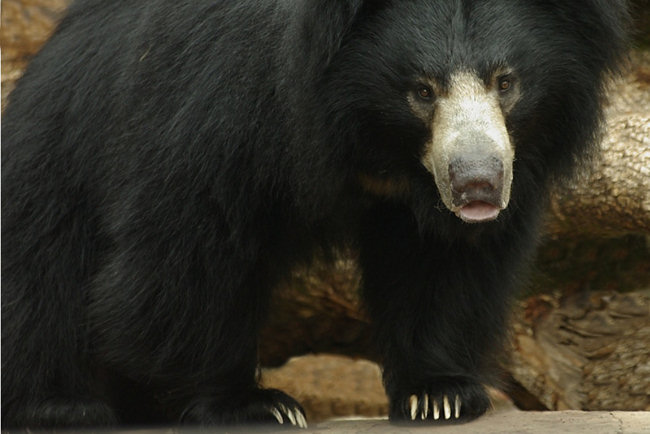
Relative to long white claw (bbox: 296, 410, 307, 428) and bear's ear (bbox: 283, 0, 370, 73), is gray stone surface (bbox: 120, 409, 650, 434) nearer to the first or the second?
long white claw (bbox: 296, 410, 307, 428)

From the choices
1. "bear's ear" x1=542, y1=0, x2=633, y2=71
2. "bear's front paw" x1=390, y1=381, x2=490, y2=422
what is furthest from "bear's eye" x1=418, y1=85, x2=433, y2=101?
"bear's front paw" x1=390, y1=381, x2=490, y2=422

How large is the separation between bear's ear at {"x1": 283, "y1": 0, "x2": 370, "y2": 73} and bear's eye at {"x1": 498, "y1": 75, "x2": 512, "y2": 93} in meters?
0.54

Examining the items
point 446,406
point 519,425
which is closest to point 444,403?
point 446,406

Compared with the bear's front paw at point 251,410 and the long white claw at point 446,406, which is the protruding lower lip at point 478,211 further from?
the bear's front paw at point 251,410

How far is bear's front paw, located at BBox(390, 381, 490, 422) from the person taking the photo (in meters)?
4.52

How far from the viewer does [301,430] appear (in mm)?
4453

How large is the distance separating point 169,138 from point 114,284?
61 cm

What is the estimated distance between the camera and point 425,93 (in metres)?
3.99

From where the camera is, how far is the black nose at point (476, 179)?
3758mm

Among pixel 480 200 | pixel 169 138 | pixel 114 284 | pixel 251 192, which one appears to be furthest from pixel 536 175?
pixel 114 284

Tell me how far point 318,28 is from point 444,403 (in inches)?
57.1

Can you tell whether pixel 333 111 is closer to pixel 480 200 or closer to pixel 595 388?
pixel 480 200

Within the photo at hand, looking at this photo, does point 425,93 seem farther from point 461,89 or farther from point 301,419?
point 301,419

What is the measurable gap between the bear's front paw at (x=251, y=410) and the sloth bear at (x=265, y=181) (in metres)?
0.01
